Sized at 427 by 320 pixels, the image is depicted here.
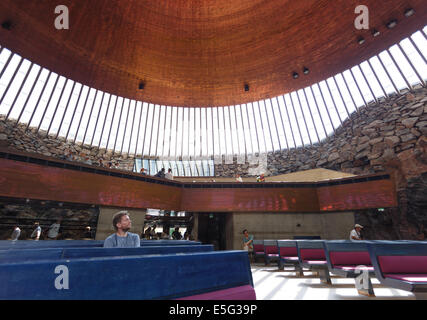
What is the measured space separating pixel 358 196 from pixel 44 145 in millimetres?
18316

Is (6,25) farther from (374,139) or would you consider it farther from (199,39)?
(374,139)

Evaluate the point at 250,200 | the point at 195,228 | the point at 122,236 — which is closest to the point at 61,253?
the point at 122,236

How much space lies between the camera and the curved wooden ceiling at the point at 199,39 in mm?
8344

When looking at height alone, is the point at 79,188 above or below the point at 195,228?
above

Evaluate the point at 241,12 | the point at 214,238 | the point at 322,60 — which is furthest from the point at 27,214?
the point at 322,60

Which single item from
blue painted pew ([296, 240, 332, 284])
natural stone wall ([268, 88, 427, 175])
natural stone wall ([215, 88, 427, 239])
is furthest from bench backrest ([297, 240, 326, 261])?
natural stone wall ([268, 88, 427, 175])

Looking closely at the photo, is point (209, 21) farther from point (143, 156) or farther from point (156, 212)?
point (143, 156)

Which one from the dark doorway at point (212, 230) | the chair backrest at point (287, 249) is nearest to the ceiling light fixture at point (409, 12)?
the chair backrest at point (287, 249)

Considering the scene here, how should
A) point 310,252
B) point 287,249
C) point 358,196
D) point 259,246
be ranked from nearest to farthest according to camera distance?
point 310,252, point 287,249, point 259,246, point 358,196

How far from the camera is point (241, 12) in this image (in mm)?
8625

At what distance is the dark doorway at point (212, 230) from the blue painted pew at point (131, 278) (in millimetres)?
10347

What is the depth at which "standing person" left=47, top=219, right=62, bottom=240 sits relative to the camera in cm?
816

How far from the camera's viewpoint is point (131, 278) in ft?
3.74
